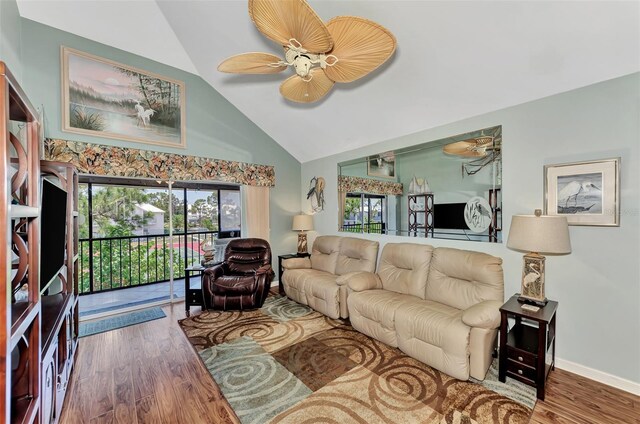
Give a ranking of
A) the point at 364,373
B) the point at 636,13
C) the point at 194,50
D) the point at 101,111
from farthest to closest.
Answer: the point at 194,50, the point at 101,111, the point at 364,373, the point at 636,13

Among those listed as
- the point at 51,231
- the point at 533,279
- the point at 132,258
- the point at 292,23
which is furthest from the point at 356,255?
the point at 132,258

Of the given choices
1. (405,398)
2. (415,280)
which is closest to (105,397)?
(405,398)

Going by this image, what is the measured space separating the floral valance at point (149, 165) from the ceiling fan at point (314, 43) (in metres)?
2.37

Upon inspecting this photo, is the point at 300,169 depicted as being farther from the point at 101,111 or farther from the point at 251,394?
the point at 251,394

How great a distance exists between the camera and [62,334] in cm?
208

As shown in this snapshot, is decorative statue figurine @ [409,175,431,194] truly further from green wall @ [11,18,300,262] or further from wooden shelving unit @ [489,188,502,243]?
green wall @ [11,18,300,262]

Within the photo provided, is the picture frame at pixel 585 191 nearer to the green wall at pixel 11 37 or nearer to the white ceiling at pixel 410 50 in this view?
the white ceiling at pixel 410 50

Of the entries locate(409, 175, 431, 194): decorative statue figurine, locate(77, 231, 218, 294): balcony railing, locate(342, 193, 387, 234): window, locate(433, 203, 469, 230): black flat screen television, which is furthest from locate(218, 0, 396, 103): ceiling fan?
locate(77, 231, 218, 294): balcony railing

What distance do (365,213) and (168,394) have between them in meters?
3.24

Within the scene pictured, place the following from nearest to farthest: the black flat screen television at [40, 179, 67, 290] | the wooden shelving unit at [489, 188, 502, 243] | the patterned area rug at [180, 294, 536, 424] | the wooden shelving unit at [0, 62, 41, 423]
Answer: the wooden shelving unit at [0, 62, 41, 423]
the black flat screen television at [40, 179, 67, 290]
the patterned area rug at [180, 294, 536, 424]
the wooden shelving unit at [489, 188, 502, 243]

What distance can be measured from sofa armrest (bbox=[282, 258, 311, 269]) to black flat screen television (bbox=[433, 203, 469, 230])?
2.08 m

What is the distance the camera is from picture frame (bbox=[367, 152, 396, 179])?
373cm

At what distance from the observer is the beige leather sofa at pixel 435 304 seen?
2111mm

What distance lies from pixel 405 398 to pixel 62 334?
2718 mm
